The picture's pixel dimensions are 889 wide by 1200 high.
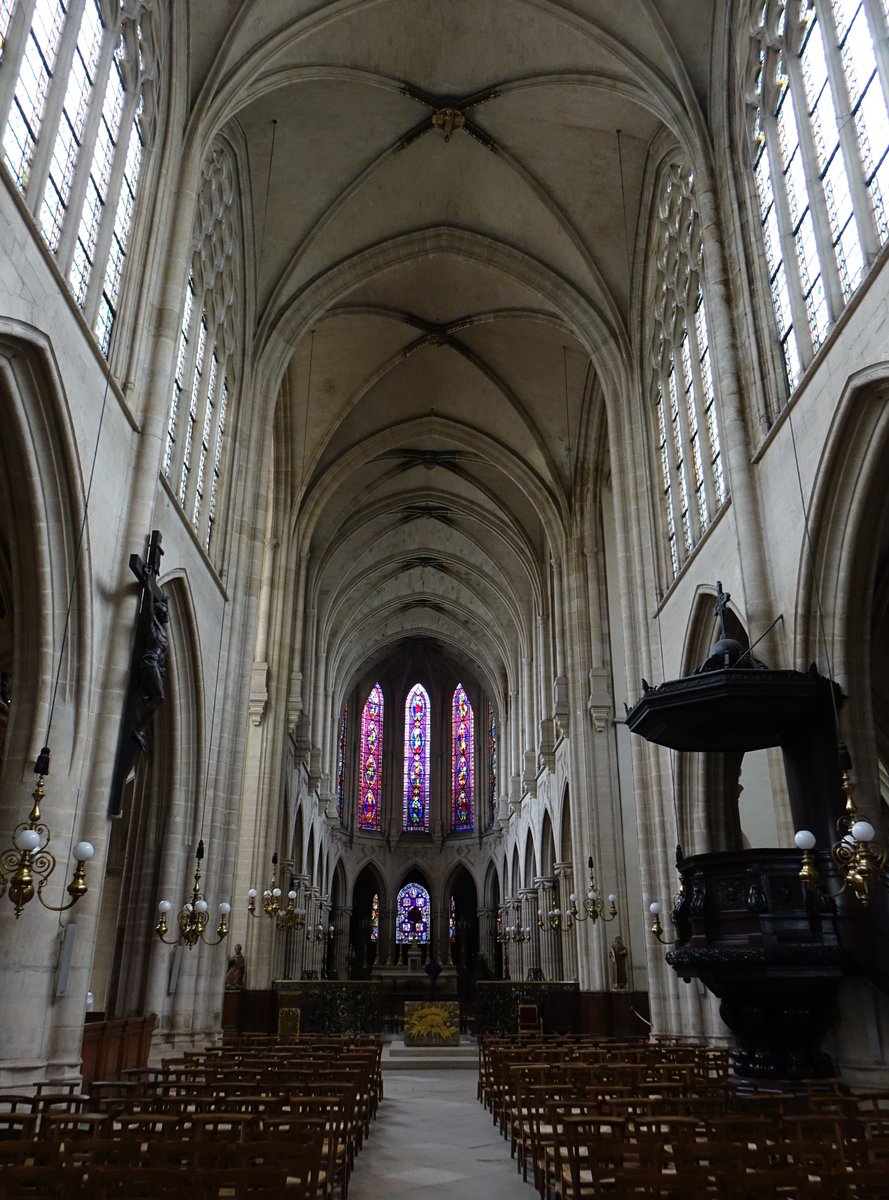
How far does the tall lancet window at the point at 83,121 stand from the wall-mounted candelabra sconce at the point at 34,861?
5.78m

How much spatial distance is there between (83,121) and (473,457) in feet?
65.8

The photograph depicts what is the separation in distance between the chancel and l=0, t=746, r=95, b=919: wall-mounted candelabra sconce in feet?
0.36

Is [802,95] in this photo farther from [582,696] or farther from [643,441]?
[582,696]

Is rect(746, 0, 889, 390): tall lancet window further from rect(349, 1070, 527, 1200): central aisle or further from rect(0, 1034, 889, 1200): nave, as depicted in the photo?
rect(349, 1070, 527, 1200): central aisle

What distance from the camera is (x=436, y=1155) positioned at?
10328 mm

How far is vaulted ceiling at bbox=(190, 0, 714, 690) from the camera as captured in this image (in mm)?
16516

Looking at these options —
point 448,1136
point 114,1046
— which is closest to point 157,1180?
point 448,1136

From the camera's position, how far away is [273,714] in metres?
26.0

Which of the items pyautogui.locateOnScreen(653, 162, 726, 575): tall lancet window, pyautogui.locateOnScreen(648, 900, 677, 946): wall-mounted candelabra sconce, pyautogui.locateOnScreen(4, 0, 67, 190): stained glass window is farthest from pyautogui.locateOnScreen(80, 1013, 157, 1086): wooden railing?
pyautogui.locateOnScreen(653, 162, 726, 575): tall lancet window

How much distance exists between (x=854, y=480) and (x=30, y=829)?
9.37m

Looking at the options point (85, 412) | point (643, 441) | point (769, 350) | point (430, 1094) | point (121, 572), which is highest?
point (643, 441)

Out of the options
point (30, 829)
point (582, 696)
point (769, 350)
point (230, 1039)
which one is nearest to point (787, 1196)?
point (30, 829)

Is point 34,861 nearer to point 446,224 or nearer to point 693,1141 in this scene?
point 693,1141

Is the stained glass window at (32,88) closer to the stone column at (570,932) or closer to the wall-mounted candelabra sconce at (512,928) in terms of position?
the stone column at (570,932)
